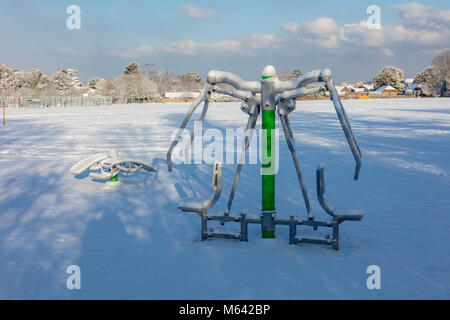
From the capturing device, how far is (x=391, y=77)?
128250mm

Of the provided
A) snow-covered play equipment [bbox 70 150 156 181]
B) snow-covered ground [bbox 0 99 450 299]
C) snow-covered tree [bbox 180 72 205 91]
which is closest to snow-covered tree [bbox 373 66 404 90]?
snow-covered tree [bbox 180 72 205 91]

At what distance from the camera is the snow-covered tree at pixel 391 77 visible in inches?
5004

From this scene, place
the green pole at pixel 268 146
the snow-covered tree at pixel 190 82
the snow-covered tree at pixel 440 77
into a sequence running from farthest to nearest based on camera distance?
1. the snow-covered tree at pixel 190 82
2. the snow-covered tree at pixel 440 77
3. the green pole at pixel 268 146

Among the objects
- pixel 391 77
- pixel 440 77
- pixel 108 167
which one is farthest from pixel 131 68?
pixel 108 167

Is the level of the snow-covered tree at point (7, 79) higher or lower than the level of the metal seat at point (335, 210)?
higher

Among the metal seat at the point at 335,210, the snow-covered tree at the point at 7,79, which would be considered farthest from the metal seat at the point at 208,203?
the snow-covered tree at the point at 7,79

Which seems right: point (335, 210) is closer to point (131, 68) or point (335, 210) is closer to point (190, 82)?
point (131, 68)

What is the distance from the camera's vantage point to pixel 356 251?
4.82 metres

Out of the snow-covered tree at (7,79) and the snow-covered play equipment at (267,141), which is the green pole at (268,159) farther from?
the snow-covered tree at (7,79)

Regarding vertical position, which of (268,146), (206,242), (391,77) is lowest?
(206,242)

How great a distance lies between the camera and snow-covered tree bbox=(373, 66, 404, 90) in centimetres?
12711
